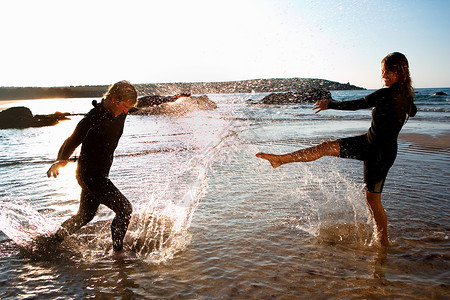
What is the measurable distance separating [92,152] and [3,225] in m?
2.37

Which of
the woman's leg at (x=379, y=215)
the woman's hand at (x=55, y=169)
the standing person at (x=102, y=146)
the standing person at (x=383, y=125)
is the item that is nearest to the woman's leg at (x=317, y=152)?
the standing person at (x=383, y=125)

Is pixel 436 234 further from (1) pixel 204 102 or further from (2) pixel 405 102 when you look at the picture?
(1) pixel 204 102

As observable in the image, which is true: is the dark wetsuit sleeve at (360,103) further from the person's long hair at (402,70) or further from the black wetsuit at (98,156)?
the black wetsuit at (98,156)

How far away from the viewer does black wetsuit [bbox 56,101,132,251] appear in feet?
11.5

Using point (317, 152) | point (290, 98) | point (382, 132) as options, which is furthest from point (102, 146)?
point (290, 98)

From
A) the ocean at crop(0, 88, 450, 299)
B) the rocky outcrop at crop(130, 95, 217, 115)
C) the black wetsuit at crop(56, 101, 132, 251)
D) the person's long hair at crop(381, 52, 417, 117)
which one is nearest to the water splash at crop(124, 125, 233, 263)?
the ocean at crop(0, 88, 450, 299)

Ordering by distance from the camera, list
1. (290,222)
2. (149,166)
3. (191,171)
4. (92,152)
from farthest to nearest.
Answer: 1. (149,166)
2. (191,171)
3. (290,222)
4. (92,152)

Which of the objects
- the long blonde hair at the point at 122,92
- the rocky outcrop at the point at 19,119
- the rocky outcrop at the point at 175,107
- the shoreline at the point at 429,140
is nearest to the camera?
the long blonde hair at the point at 122,92

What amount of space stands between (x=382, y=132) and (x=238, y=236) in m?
2.10

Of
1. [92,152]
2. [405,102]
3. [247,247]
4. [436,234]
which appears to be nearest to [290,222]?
[247,247]

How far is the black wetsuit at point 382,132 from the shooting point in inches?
145

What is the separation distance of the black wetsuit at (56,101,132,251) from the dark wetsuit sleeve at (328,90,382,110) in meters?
2.54

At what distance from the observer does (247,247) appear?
4.01m

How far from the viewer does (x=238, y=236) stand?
4297 millimetres
